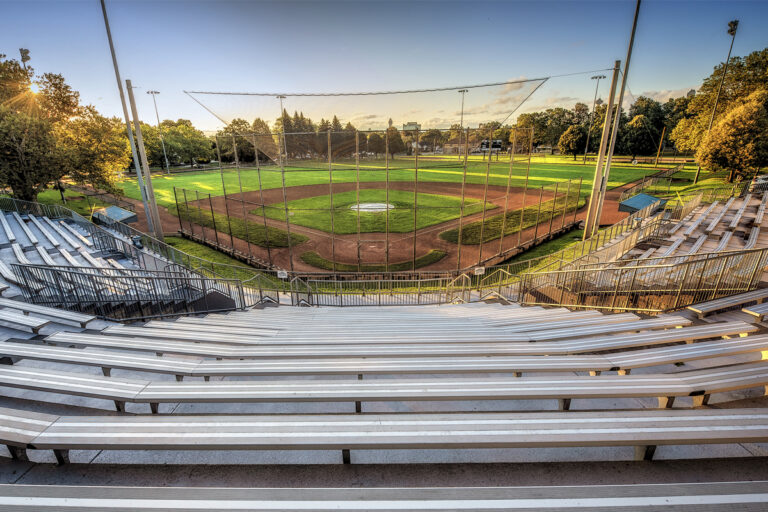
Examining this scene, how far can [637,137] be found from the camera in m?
64.8

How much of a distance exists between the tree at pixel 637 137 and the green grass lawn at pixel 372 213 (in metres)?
54.1

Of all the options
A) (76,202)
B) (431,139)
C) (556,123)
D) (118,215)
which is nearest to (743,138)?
(431,139)

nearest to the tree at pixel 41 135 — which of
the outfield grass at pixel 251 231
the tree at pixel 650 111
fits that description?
the outfield grass at pixel 251 231

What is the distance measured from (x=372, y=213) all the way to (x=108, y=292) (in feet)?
71.7

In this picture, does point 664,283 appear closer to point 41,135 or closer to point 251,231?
point 251,231

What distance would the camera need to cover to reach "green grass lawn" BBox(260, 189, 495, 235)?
24737 millimetres

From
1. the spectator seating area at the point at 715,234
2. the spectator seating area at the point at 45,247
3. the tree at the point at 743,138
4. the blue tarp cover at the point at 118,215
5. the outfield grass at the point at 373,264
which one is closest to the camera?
the spectator seating area at the point at 45,247

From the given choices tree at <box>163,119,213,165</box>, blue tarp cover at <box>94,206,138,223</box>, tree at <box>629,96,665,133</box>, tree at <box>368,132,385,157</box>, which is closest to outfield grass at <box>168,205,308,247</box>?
blue tarp cover at <box>94,206,138,223</box>

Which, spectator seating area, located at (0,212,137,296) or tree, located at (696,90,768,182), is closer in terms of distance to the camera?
spectator seating area, located at (0,212,137,296)

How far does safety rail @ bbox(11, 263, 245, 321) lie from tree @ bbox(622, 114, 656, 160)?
81.5 metres

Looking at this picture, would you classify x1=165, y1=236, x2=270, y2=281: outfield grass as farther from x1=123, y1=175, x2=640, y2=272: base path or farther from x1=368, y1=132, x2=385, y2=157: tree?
x1=368, y1=132, x2=385, y2=157: tree

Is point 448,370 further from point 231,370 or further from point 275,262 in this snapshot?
point 275,262

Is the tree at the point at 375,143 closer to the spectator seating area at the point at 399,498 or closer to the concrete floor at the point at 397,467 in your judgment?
the concrete floor at the point at 397,467

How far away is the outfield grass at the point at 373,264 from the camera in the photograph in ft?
56.5
